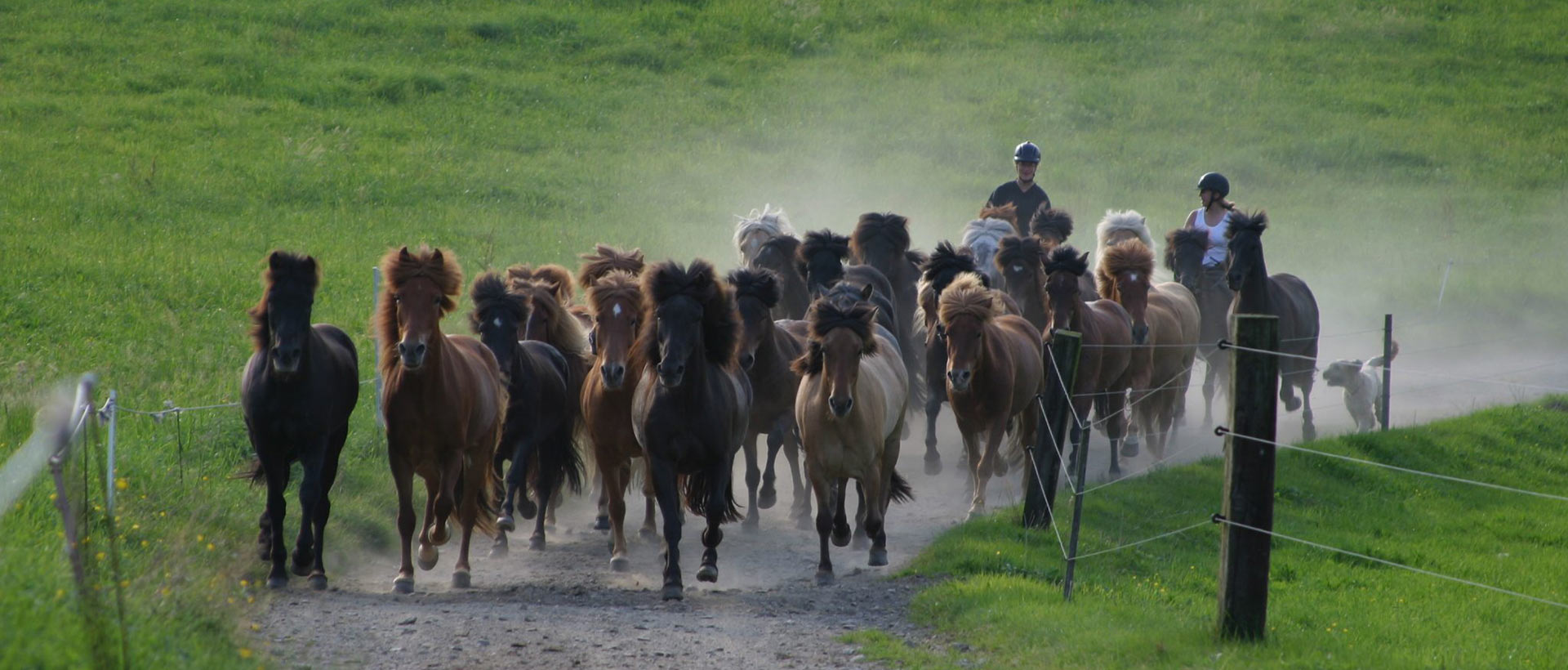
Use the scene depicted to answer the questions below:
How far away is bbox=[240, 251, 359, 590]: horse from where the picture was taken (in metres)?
8.91

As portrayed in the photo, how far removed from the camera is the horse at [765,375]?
1145cm

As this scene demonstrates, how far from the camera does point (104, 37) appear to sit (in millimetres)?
32625

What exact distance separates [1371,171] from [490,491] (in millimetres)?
29083

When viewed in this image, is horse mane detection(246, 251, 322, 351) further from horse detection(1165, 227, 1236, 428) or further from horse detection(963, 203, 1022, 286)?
horse detection(1165, 227, 1236, 428)

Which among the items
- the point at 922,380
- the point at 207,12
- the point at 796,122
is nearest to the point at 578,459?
the point at 922,380

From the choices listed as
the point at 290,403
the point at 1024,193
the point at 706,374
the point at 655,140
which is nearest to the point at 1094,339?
the point at 706,374

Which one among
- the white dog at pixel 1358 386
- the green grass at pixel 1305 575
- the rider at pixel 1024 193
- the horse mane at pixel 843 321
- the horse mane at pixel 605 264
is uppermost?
the rider at pixel 1024 193

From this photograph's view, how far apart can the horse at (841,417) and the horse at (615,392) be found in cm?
119

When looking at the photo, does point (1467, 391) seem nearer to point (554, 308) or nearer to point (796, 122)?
point (554, 308)

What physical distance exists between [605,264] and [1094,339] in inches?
172

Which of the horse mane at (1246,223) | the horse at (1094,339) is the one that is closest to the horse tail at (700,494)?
the horse at (1094,339)

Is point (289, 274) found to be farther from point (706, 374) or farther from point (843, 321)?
point (843, 321)

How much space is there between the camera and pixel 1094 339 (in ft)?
43.2

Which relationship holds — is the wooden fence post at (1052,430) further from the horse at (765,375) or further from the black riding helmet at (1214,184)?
the black riding helmet at (1214,184)
